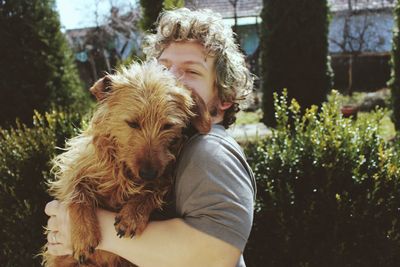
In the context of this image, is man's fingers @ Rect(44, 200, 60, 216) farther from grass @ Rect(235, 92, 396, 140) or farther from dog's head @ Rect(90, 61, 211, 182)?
grass @ Rect(235, 92, 396, 140)

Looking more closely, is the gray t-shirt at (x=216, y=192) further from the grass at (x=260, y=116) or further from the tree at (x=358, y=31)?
the tree at (x=358, y=31)

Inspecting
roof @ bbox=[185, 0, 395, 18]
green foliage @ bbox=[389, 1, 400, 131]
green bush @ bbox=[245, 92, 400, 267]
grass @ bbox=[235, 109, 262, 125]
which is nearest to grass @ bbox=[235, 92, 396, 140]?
grass @ bbox=[235, 109, 262, 125]

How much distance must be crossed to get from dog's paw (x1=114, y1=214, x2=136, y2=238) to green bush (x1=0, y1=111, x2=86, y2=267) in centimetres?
209

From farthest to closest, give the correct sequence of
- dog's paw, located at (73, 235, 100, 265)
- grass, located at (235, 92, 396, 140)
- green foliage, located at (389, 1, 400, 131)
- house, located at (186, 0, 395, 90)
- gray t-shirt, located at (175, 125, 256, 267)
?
house, located at (186, 0, 395, 90), grass, located at (235, 92, 396, 140), green foliage, located at (389, 1, 400, 131), dog's paw, located at (73, 235, 100, 265), gray t-shirt, located at (175, 125, 256, 267)

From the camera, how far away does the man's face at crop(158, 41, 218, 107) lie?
2.23 metres

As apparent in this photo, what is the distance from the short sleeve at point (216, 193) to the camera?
1.61m

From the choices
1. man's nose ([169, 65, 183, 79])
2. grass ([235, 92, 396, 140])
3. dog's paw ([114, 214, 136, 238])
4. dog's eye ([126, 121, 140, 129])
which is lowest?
grass ([235, 92, 396, 140])

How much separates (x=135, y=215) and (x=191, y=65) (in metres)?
0.82

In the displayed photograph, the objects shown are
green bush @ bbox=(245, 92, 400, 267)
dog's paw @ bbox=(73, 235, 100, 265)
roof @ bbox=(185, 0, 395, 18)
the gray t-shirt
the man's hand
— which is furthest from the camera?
roof @ bbox=(185, 0, 395, 18)

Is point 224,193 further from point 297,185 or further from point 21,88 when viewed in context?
point 21,88

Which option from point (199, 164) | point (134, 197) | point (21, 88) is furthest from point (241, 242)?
point (21, 88)

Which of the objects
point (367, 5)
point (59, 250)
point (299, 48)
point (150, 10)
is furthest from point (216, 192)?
point (367, 5)

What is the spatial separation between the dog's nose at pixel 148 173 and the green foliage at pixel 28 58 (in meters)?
5.25

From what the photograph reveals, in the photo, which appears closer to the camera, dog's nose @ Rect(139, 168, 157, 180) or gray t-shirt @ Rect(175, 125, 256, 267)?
gray t-shirt @ Rect(175, 125, 256, 267)
